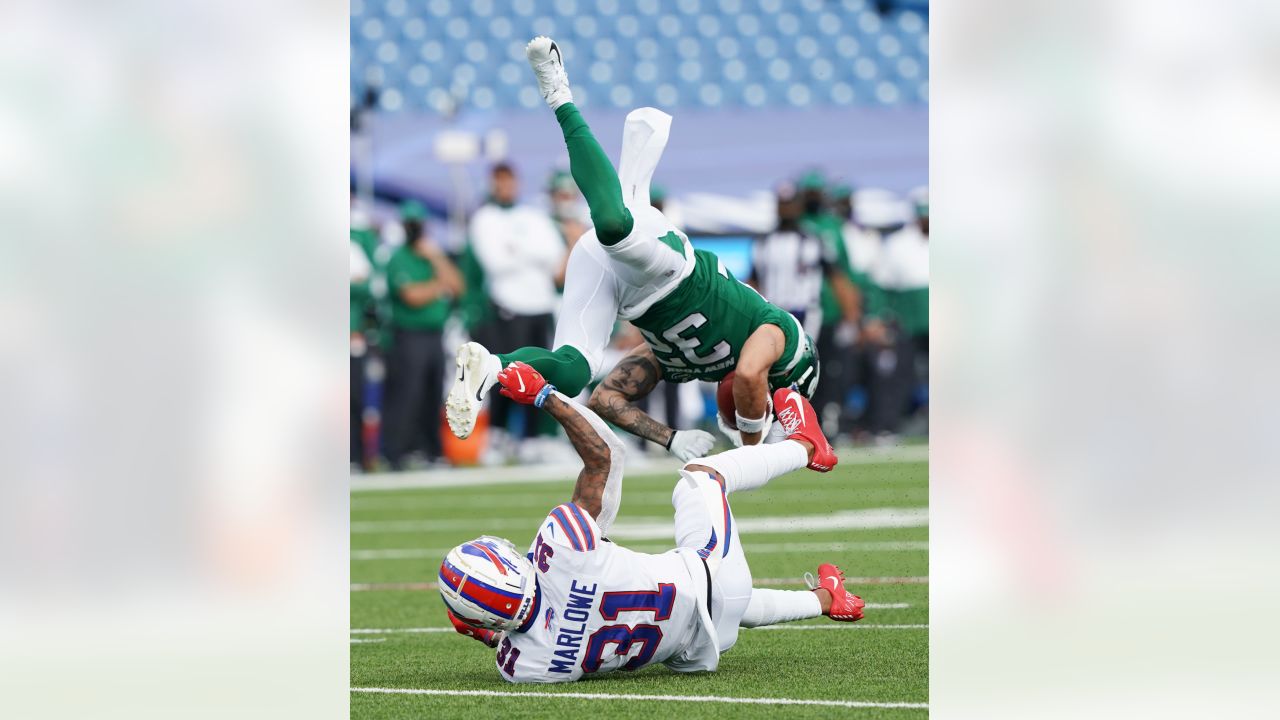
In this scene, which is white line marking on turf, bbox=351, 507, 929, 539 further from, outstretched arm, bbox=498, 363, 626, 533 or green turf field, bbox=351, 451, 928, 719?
outstretched arm, bbox=498, 363, 626, 533

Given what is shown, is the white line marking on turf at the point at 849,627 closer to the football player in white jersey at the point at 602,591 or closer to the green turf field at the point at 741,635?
the green turf field at the point at 741,635

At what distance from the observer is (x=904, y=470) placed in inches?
395

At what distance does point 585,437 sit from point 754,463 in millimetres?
477

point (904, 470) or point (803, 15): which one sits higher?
point (803, 15)

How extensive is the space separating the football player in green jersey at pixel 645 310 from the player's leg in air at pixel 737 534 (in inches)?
24.0

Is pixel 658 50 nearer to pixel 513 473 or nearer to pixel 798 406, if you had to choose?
pixel 513 473

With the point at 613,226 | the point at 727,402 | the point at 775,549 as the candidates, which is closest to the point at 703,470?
the point at 613,226

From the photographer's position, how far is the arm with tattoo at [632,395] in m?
5.51

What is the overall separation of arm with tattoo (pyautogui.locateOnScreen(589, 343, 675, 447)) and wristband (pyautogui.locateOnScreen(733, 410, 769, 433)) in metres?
0.25

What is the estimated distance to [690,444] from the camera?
17.5 feet
